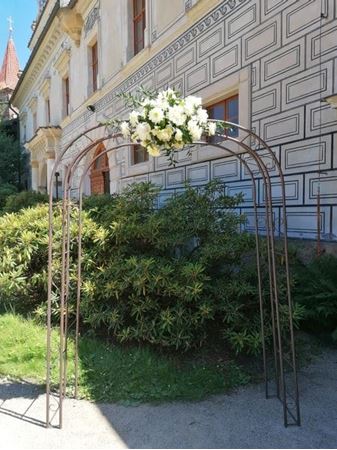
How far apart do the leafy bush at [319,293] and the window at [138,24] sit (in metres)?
7.80

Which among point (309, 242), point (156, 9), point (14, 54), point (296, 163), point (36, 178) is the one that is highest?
point (14, 54)

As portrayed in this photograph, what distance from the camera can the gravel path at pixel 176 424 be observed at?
282cm

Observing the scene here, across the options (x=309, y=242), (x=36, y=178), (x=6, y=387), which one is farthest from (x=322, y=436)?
(x=36, y=178)

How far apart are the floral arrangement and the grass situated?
6.42ft

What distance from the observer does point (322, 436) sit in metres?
2.88

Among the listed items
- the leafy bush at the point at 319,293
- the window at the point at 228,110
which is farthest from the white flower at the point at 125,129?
the window at the point at 228,110

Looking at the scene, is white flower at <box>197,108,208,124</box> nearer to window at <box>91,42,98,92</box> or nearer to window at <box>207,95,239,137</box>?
window at <box>207,95,239,137</box>

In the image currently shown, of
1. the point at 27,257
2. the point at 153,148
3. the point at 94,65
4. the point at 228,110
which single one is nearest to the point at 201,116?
the point at 153,148

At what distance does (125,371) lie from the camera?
384 cm

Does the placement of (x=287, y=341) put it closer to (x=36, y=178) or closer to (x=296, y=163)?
(x=296, y=163)

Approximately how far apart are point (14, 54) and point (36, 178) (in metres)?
22.7

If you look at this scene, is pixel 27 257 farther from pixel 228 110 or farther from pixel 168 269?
pixel 228 110

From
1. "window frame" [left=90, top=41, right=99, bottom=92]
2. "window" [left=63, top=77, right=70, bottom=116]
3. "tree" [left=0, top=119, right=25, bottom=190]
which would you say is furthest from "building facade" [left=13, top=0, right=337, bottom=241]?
"tree" [left=0, top=119, right=25, bottom=190]

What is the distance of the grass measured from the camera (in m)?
3.50
